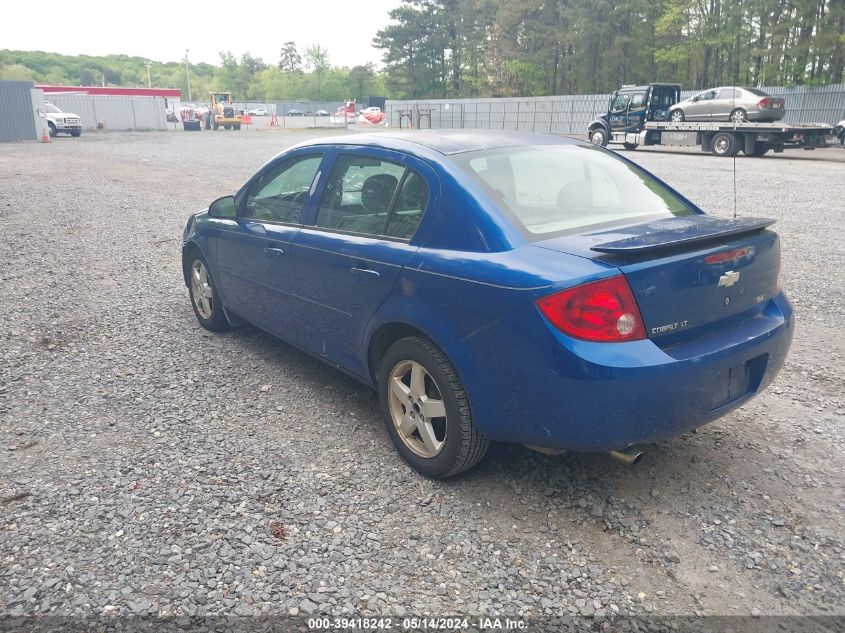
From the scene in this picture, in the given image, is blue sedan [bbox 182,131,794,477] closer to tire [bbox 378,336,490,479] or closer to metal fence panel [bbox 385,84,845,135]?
tire [bbox 378,336,490,479]

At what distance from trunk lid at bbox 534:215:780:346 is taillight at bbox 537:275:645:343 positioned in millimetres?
71


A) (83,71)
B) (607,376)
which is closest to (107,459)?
(607,376)

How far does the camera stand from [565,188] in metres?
3.57

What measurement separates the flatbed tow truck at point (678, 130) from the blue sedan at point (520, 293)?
17418 mm

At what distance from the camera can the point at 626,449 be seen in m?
2.97

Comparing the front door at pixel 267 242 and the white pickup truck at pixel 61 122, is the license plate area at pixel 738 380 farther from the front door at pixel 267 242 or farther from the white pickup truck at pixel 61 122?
the white pickup truck at pixel 61 122

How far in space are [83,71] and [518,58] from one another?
123405 millimetres

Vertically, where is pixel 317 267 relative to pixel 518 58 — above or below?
below

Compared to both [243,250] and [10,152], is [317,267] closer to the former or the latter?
[243,250]

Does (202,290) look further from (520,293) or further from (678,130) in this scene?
(678,130)

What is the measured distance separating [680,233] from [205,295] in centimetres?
394

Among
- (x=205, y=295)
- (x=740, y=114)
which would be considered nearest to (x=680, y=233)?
(x=205, y=295)

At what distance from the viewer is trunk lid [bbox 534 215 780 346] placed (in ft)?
8.96

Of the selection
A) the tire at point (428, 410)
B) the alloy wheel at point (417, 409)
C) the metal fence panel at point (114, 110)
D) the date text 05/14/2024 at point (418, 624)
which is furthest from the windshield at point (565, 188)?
the metal fence panel at point (114, 110)
